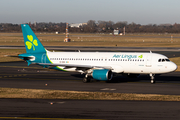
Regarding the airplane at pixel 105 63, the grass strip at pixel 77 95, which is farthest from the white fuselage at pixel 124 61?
the grass strip at pixel 77 95

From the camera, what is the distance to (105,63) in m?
41.2

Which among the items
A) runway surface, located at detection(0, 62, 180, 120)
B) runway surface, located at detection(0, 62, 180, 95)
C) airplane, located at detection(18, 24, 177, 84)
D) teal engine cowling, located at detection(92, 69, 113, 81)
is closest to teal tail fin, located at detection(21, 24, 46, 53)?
airplane, located at detection(18, 24, 177, 84)

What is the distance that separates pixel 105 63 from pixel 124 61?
292cm

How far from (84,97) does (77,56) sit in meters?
13.9

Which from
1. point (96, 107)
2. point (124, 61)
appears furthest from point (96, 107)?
point (124, 61)

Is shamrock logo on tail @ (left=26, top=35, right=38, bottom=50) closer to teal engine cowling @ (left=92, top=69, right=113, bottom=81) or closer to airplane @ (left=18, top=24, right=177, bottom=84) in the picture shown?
airplane @ (left=18, top=24, right=177, bottom=84)

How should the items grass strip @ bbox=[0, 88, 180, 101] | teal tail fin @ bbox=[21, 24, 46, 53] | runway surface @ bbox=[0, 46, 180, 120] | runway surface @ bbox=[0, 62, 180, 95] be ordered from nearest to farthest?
runway surface @ bbox=[0, 46, 180, 120] < grass strip @ bbox=[0, 88, 180, 101] < runway surface @ bbox=[0, 62, 180, 95] < teal tail fin @ bbox=[21, 24, 46, 53]

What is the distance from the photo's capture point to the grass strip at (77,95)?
95.9ft

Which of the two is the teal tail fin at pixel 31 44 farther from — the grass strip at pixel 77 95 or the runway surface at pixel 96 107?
the grass strip at pixel 77 95

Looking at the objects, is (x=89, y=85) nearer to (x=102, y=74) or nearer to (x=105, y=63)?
(x=102, y=74)

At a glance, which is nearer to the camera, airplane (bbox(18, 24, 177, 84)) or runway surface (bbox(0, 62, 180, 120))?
runway surface (bbox(0, 62, 180, 120))

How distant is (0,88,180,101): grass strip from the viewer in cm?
2923

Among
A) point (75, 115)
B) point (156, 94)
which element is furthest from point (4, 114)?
point (156, 94)

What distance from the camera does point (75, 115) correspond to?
2255 centimetres
